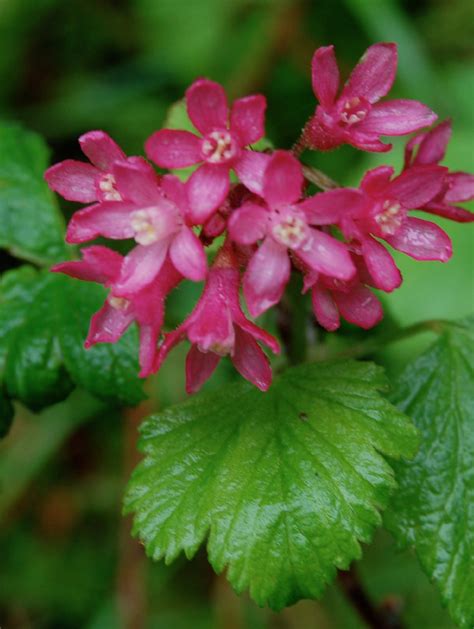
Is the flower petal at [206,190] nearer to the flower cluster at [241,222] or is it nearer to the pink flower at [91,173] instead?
the flower cluster at [241,222]

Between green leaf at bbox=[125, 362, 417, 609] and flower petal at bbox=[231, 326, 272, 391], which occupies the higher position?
flower petal at bbox=[231, 326, 272, 391]

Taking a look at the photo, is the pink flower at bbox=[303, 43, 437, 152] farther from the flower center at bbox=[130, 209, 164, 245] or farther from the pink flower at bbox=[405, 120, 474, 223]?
the flower center at bbox=[130, 209, 164, 245]

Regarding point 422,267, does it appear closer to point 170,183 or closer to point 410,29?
point 410,29

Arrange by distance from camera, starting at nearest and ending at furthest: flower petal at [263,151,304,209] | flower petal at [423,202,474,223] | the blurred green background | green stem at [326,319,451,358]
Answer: flower petal at [263,151,304,209] < flower petal at [423,202,474,223] < green stem at [326,319,451,358] < the blurred green background

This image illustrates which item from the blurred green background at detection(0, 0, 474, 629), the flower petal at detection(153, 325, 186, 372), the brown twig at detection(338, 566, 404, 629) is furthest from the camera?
the blurred green background at detection(0, 0, 474, 629)

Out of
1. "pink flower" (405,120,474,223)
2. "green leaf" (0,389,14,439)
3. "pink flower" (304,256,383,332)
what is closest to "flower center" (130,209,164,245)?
"pink flower" (304,256,383,332)

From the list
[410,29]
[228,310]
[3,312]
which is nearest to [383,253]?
[228,310]

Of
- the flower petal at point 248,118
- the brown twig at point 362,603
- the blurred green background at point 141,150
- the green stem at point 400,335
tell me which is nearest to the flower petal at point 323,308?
the flower petal at point 248,118
